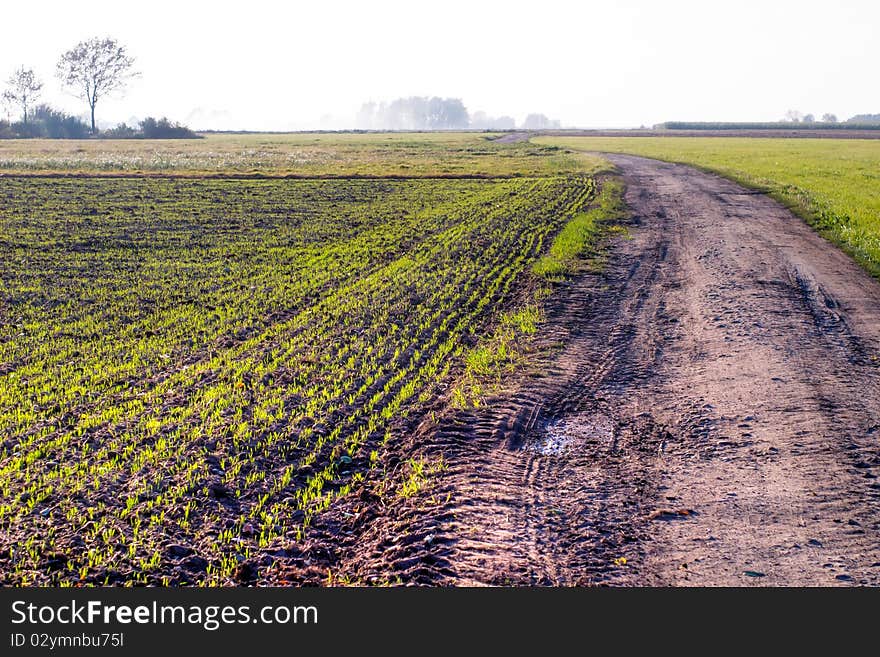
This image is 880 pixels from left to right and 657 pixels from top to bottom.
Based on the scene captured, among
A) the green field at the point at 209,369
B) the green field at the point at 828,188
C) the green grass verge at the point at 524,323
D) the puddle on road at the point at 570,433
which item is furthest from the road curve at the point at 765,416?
the green field at the point at 209,369

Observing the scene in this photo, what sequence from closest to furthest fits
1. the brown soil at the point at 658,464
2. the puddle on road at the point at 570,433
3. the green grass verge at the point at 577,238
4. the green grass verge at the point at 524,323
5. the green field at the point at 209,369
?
the brown soil at the point at 658,464
the green field at the point at 209,369
the puddle on road at the point at 570,433
the green grass verge at the point at 524,323
the green grass verge at the point at 577,238

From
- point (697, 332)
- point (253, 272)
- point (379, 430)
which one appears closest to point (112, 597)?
point (379, 430)

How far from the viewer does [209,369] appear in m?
9.93

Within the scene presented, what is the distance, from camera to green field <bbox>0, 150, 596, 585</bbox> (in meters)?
6.12

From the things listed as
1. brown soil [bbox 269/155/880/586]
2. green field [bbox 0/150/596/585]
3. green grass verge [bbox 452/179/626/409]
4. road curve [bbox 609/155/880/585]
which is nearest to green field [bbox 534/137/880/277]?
road curve [bbox 609/155/880/585]

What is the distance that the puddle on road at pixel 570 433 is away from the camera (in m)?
7.86

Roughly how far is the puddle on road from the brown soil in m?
0.03

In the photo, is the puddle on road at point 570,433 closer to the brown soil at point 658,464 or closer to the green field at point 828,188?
the brown soil at point 658,464

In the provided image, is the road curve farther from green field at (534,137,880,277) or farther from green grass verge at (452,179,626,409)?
green field at (534,137,880,277)

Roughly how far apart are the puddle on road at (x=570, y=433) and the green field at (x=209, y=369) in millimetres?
1562

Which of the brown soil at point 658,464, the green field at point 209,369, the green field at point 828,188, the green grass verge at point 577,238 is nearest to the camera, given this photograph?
the brown soil at point 658,464

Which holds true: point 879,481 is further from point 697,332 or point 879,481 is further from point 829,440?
point 697,332

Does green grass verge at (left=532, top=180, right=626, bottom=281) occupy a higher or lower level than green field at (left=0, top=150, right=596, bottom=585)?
higher

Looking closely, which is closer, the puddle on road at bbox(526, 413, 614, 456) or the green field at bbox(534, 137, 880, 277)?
the puddle on road at bbox(526, 413, 614, 456)
